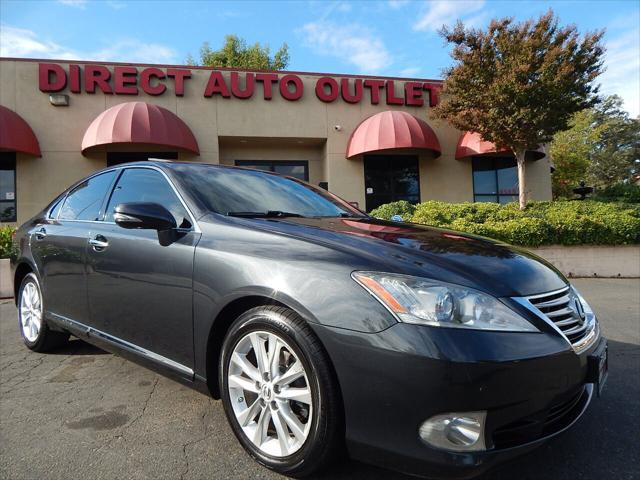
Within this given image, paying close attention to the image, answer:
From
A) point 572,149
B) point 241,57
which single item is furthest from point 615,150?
point 241,57

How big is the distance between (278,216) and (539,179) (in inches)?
621

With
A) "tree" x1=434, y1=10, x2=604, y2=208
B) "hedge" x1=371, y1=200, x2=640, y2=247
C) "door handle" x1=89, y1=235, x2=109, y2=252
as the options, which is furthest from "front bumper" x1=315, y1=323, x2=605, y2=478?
"tree" x1=434, y1=10, x2=604, y2=208

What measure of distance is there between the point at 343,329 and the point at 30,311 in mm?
3579

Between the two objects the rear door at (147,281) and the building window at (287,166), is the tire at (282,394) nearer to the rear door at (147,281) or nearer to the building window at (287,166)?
the rear door at (147,281)

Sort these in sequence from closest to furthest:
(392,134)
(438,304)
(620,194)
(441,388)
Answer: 1. (441,388)
2. (438,304)
3. (620,194)
4. (392,134)

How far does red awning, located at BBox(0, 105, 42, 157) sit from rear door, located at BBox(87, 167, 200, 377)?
11064 mm

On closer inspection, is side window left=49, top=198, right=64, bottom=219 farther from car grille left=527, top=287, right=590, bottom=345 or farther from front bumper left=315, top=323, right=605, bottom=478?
car grille left=527, top=287, right=590, bottom=345

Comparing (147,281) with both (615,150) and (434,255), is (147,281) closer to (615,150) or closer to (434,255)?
(434,255)

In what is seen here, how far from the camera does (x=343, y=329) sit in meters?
1.72

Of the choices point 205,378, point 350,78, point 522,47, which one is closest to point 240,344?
point 205,378

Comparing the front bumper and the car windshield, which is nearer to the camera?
the front bumper

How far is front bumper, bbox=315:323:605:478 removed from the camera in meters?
1.58

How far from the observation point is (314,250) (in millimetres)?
1960

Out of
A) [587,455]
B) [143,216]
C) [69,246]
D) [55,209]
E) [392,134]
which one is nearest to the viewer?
[587,455]
